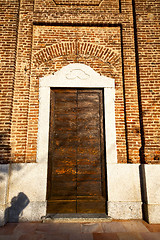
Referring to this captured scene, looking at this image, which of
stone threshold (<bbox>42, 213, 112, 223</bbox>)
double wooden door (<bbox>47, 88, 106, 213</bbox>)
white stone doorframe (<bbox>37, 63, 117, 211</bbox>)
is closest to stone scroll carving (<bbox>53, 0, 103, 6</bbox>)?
white stone doorframe (<bbox>37, 63, 117, 211</bbox>)

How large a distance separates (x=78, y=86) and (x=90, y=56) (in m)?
0.96

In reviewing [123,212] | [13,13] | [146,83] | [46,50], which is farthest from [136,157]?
[13,13]

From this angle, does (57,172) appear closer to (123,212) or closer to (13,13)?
(123,212)

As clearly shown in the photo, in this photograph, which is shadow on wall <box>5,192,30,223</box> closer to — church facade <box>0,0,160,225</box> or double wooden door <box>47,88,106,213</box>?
church facade <box>0,0,160,225</box>

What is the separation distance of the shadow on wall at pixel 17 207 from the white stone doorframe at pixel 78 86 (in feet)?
3.73

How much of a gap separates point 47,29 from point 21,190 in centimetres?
437

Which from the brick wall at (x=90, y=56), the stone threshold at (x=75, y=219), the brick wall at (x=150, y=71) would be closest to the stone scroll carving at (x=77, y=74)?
the brick wall at (x=90, y=56)

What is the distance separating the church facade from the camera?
12.8ft

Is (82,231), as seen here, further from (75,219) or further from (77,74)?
(77,74)

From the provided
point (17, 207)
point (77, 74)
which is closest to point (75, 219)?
point (17, 207)

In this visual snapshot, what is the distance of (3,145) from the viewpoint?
4023 mm

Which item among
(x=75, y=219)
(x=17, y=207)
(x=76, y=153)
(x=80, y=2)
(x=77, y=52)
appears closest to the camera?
(x=75, y=219)

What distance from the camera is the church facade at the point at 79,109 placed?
3904mm

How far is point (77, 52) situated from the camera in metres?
4.66
